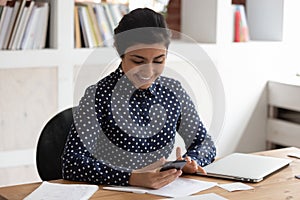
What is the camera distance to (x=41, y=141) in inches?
90.0

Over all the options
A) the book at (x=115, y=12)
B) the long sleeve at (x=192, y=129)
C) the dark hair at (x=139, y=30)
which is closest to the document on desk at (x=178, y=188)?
the long sleeve at (x=192, y=129)

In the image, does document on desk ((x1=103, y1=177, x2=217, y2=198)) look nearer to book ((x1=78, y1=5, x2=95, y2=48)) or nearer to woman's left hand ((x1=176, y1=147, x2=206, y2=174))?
woman's left hand ((x1=176, y1=147, x2=206, y2=174))

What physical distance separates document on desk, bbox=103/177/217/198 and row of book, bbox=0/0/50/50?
1.48 m

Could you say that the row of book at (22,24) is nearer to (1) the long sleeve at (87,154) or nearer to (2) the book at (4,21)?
(2) the book at (4,21)

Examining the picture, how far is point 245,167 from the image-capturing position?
2.24m

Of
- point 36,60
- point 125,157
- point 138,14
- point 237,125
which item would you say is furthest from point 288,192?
point 237,125

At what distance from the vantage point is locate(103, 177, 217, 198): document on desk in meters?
1.96

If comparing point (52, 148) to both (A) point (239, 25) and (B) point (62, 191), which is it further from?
(A) point (239, 25)

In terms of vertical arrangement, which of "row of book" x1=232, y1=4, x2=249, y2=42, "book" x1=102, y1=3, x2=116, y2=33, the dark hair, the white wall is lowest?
the white wall

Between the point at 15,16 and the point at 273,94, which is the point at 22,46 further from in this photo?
the point at 273,94

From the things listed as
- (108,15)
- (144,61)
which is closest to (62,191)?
(144,61)

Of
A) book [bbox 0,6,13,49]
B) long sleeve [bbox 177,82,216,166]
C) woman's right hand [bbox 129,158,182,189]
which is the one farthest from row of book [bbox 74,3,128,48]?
woman's right hand [bbox 129,158,182,189]

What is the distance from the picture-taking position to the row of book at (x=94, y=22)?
11.5 feet

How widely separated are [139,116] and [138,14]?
0.35 metres
